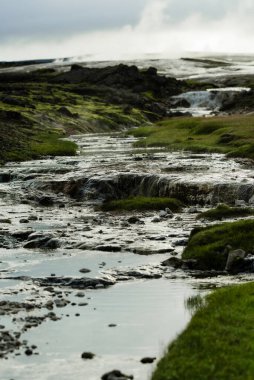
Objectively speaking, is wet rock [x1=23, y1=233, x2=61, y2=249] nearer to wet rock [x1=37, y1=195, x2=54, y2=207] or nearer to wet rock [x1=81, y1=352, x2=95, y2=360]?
wet rock [x1=81, y1=352, x2=95, y2=360]

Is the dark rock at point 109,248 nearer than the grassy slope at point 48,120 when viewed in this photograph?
Yes

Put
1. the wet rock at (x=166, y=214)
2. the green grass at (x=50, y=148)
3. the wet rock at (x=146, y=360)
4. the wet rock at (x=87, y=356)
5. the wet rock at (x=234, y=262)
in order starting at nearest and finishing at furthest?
the wet rock at (x=146, y=360) → the wet rock at (x=87, y=356) → the wet rock at (x=234, y=262) → the wet rock at (x=166, y=214) → the green grass at (x=50, y=148)

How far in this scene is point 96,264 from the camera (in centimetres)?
3016

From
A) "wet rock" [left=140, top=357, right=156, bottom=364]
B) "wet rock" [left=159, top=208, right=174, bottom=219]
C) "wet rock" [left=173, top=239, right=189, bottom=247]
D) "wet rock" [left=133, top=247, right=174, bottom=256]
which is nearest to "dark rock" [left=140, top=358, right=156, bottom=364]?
"wet rock" [left=140, top=357, right=156, bottom=364]

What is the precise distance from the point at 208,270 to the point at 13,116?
9439cm

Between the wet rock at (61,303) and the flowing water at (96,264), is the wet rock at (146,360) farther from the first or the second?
the wet rock at (61,303)

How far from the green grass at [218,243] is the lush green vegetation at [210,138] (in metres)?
35.6

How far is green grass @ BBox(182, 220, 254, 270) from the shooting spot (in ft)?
94.7

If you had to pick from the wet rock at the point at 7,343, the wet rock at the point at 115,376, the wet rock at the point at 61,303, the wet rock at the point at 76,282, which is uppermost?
the wet rock at the point at 7,343

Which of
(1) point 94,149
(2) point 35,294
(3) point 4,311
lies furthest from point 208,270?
(1) point 94,149

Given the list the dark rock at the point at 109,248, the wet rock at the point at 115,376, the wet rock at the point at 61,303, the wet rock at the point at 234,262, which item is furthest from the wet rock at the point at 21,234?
the wet rock at the point at 115,376

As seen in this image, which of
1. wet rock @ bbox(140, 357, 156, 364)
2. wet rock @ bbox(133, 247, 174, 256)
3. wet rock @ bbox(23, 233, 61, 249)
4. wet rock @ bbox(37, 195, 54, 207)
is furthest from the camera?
wet rock @ bbox(37, 195, 54, 207)

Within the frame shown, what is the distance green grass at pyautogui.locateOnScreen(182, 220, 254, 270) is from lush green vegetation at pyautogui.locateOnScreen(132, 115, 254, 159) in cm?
3564

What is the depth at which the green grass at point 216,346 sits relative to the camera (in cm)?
1554
